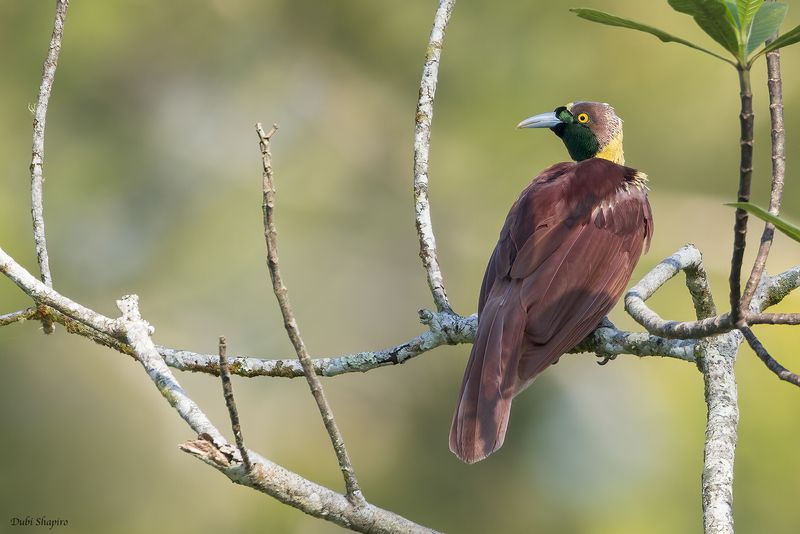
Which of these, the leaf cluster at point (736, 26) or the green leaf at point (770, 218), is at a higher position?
the leaf cluster at point (736, 26)

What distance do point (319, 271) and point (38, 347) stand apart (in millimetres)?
2151

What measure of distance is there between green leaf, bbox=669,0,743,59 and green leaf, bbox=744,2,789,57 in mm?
26

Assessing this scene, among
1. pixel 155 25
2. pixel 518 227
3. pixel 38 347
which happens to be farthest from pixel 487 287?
pixel 155 25

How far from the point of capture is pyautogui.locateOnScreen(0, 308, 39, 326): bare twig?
279 centimetres

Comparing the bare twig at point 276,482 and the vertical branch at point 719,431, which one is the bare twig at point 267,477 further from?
the vertical branch at point 719,431

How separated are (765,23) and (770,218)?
28 cm

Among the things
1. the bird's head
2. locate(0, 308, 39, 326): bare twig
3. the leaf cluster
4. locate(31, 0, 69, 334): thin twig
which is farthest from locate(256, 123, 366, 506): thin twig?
the bird's head

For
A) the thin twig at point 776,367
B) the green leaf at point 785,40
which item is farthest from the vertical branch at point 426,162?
the green leaf at point 785,40

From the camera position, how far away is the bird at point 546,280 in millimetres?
2963

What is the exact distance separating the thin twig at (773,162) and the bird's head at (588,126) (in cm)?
262

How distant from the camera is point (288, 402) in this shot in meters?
6.64

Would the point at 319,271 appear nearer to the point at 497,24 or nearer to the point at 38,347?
the point at 38,347

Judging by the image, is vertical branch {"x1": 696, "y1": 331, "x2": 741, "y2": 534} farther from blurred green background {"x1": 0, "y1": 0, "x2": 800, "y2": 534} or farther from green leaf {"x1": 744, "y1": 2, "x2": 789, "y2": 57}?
blurred green background {"x1": 0, "y1": 0, "x2": 800, "y2": 534}

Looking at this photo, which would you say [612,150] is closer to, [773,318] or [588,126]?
[588,126]
